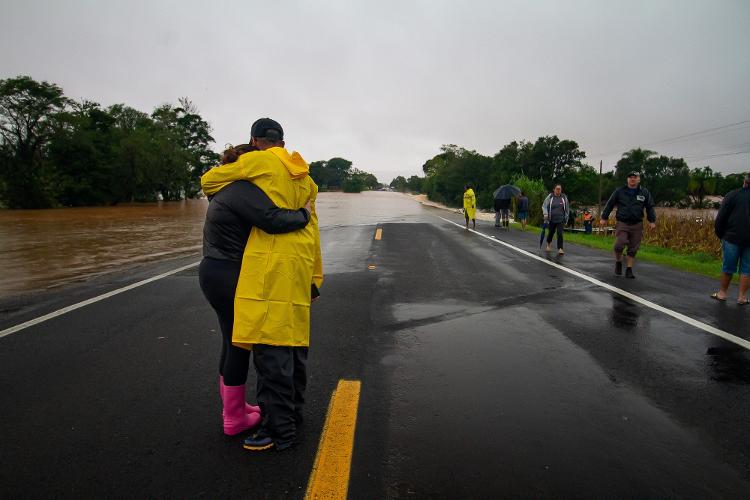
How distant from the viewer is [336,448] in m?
2.56

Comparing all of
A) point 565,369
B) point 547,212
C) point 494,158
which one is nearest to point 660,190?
point 494,158

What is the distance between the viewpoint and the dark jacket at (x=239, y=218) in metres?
2.46

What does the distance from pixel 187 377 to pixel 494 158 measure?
6945 centimetres

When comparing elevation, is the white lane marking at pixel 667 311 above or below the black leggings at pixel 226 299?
below

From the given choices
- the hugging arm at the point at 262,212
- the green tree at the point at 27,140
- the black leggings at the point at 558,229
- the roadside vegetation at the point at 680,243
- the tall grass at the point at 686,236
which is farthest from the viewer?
the green tree at the point at 27,140

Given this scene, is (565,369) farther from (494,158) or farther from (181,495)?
(494,158)

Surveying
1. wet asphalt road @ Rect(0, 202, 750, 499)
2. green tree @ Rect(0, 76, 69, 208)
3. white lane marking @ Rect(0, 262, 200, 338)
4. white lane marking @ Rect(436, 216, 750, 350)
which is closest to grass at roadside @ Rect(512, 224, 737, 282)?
white lane marking @ Rect(436, 216, 750, 350)

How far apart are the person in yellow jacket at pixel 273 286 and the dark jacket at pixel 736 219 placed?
6.57 meters

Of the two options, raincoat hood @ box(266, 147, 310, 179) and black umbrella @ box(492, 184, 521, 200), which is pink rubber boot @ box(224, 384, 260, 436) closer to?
raincoat hood @ box(266, 147, 310, 179)

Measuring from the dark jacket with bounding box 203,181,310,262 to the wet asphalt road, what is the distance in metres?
1.18

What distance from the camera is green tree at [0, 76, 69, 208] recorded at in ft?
145

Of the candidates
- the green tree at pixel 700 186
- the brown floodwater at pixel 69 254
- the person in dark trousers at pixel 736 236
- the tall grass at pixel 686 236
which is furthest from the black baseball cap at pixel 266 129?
the green tree at pixel 700 186

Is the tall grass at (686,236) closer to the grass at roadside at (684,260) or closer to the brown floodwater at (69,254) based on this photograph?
the grass at roadside at (684,260)

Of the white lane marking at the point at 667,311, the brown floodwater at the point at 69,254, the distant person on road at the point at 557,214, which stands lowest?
the brown floodwater at the point at 69,254
